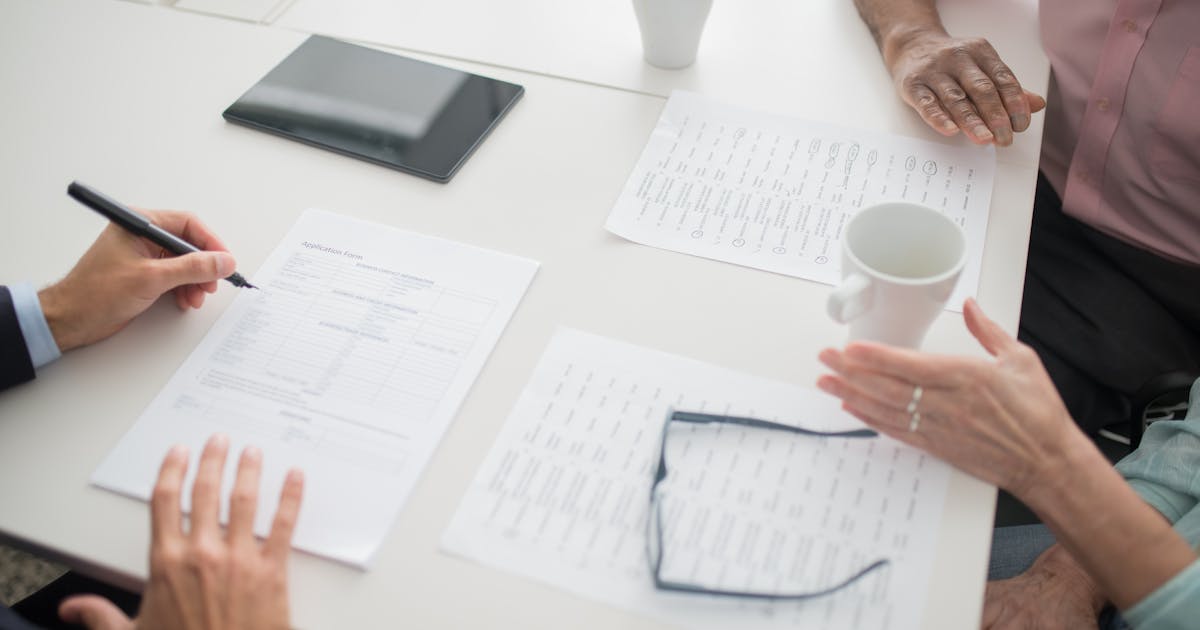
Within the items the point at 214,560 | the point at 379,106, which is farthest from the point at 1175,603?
the point at 379,106

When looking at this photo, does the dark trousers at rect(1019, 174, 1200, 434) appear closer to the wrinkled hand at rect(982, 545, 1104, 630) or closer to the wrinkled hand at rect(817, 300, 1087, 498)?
the wrinkled hand at rect(982, 545, 1104, 630)

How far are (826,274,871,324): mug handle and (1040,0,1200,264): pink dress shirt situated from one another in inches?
24.3

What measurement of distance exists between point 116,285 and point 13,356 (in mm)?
104

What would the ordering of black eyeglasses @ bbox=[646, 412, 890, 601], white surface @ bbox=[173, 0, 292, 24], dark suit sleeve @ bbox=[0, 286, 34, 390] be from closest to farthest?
black eyeglasses @ bbox=[646, 412, 890, 601], dark suit sleeve @ bbox=[0, 286, 34, 390], white surface @ bbox=[173, 0, 292, 24]

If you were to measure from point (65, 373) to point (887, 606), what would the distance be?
740 millimetres

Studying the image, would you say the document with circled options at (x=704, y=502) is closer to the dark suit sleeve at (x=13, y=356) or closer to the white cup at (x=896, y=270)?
the white cup at (x=896, y=270)

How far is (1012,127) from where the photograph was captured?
98cm

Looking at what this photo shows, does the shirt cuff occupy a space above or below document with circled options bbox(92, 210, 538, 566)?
below

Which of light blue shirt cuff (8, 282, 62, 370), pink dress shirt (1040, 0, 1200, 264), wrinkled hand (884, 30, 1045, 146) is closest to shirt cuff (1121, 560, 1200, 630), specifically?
wrinkled hand (884, 30, 1045, 146)

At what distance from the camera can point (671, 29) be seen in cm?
106

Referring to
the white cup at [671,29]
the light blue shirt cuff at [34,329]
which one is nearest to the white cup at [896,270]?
the white cup at [671,29]

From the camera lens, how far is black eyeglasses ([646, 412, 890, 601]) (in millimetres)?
630

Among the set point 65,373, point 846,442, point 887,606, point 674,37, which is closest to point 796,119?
point 674,37

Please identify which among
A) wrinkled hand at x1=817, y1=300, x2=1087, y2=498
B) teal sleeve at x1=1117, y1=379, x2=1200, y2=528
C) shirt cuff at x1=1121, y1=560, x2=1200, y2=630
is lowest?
teal sleeve at x1=1117, y1=379, x2=1200, y2=528
